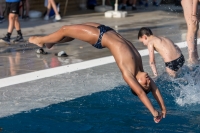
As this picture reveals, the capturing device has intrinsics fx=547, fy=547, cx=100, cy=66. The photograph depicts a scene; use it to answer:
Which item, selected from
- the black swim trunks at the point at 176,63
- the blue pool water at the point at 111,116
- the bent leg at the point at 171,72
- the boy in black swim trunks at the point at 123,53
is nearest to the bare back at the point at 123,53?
the boy in black swim trunks at the point at 123,53

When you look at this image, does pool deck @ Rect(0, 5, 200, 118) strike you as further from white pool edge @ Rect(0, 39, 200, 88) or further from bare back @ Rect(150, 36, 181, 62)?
bare back @ Rect(150, 36, 181, 62)

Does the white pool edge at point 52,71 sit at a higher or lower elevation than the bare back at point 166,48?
lower

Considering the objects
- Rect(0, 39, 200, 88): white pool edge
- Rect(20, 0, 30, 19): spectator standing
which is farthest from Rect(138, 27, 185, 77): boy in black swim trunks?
Rect(20, 0, 30, 19): spectator standing

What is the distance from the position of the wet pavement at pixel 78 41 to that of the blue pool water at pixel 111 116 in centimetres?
212

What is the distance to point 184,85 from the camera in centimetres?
915

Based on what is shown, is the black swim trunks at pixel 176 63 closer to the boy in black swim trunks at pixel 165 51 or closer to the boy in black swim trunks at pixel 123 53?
the boy in black swim trunks at pixel 165 51

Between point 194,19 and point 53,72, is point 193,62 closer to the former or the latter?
point 194,19

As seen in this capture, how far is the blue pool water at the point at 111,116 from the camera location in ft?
23.1

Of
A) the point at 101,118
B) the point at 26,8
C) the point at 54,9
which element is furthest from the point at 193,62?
the point at 26,8

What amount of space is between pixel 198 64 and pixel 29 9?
8.87 meters

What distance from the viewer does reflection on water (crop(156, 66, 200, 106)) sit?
8562 mm

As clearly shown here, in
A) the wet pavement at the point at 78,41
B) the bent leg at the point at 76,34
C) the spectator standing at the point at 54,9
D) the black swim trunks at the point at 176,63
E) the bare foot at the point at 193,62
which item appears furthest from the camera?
the spectator standing at the point at 54,9

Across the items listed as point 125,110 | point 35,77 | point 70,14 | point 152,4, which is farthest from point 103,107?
point 152,4

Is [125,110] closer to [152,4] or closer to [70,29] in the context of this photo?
[70,29]
